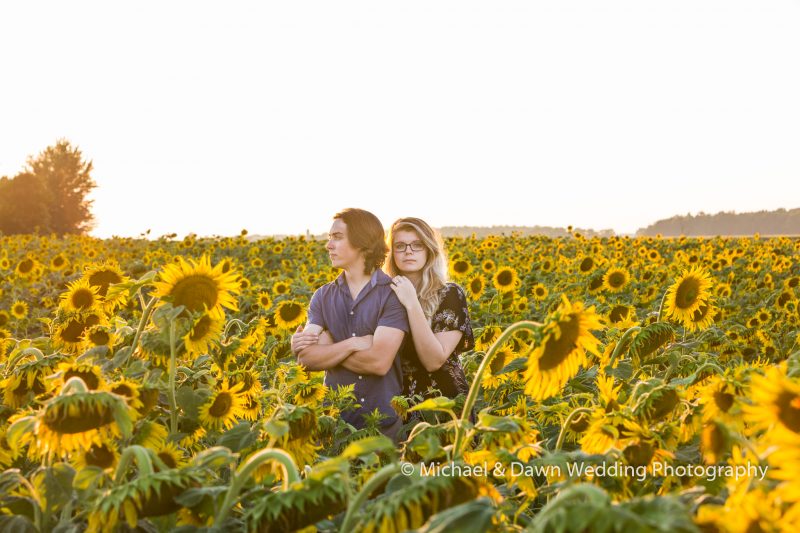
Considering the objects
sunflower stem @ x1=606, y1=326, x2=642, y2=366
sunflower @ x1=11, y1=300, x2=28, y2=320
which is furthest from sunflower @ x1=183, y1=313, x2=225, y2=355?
sunflower @ x1=11, y1=300, x2=28, y2=320

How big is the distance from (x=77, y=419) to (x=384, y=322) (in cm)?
298

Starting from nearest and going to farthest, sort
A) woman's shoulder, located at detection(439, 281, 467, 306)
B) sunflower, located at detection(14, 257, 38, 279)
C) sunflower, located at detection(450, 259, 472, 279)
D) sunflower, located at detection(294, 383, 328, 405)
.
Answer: sunflower, located at detection(294, 383, 328, 405)
woman's shoulder, located at detection(439, 281, 467, 306)
sunflower, located at detection(450, 259, 472, 279)
sunflower, located at detection(14, 257, 38, 279)

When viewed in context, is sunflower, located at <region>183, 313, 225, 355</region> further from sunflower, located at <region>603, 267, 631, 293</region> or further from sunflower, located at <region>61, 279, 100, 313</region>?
sunflower, located at <region>603, 267, 631, 293</region>

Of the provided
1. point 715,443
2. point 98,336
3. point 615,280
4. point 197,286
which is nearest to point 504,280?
point 615,280

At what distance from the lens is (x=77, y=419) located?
1669 mm

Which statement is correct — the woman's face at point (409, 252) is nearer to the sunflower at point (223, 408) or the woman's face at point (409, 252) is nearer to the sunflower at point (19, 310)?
the sunflower at point (223, 408)

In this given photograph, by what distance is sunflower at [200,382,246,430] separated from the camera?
8.65 ft

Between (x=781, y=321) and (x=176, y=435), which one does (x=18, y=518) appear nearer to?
(x=176, y=435)

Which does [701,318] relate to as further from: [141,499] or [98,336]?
[141,499]

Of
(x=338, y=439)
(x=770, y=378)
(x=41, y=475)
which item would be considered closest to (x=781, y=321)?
(x=338, y=439)

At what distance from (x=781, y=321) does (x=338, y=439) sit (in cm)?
817

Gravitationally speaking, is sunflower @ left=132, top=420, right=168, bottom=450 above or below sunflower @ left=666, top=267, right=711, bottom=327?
below

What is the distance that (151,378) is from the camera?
2.30m

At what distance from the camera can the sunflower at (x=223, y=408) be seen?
8.65 ft
